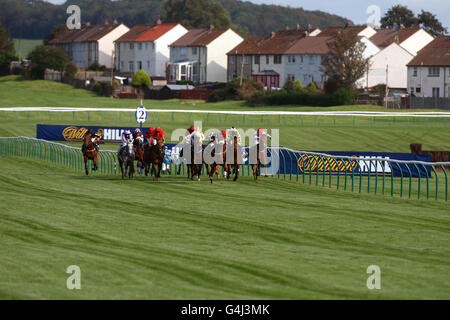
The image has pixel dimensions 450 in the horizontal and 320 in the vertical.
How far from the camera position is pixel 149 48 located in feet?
382

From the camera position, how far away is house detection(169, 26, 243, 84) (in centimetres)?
11050

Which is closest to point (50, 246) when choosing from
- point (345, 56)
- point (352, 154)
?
point (352, 154)

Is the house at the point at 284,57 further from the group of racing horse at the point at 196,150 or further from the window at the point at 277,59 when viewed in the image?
the group of racing horse at the point at 196,150

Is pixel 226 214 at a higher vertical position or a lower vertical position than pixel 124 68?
lower

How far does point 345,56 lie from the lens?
8544 centimetres

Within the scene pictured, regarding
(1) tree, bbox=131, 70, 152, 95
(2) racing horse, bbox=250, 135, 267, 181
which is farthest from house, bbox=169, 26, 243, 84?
(2) racing horse, bbox=250, 135, 267, 181

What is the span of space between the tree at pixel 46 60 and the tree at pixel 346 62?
36.9 meters

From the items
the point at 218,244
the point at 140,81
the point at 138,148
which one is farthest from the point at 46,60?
the point at 218,244

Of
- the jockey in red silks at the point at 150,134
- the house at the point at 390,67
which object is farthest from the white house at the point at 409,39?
the jockey in red silks at the point at 150,134

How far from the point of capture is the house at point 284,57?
9962 centimetres

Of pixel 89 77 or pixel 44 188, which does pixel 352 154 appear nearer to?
pixel 44 188

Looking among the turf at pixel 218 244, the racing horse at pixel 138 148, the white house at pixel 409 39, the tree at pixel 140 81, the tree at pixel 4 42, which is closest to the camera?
the turf at pixel 218 244

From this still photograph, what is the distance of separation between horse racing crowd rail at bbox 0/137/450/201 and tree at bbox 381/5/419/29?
4062 inches
